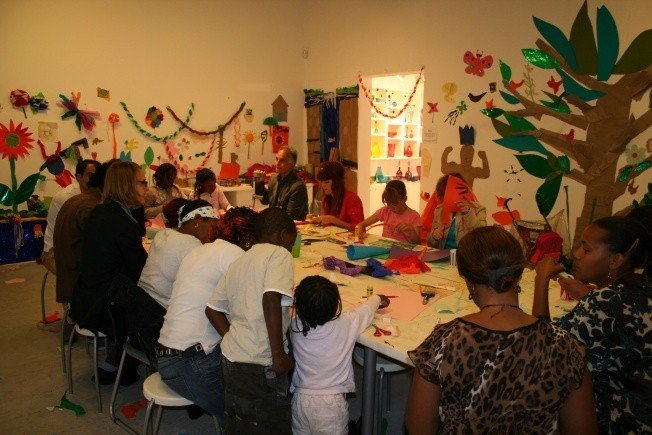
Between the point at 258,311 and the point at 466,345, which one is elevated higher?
the point at 466,345

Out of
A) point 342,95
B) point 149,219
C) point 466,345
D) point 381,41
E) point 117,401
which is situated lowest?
point 117,401

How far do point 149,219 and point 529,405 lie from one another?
410 centimetres

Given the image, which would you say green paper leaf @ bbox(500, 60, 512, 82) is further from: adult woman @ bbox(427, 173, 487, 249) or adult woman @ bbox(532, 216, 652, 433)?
adult woman @ bbox(532, 216, 652, 433)

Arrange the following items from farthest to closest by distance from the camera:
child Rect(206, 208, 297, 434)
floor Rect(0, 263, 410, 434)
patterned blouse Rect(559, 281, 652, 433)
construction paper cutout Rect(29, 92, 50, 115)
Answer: construction paper cutout Rect(29, 92, 50, 115) → floor Rect(0, 263, 410, 434) → child Rect(206, 208, 297, 434) → patterned blouse Rect(559, 281, 652, 433)

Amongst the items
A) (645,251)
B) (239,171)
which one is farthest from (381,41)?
(645,251)

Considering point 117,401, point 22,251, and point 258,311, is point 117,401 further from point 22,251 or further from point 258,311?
point 22,251

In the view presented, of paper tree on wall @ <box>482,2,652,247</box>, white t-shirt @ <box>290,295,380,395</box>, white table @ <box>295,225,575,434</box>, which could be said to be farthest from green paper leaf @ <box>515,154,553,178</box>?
white t-shirt @ <box>290,295,380,395</box>

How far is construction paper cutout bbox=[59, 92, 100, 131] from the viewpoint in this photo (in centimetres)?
610

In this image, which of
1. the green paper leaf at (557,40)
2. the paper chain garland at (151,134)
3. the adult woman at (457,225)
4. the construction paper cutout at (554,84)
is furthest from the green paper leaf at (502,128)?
the paper chain garland at (151,134)

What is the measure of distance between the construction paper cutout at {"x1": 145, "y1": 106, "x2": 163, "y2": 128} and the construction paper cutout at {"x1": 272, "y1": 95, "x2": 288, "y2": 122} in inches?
76.3

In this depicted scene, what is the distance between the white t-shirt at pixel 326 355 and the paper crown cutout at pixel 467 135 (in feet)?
13.9

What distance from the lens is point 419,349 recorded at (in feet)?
4.41

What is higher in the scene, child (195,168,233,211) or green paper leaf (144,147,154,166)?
green paper leaf (144,147,154,166)

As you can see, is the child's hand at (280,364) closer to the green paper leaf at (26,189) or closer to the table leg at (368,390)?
the table leg at (368,390)
